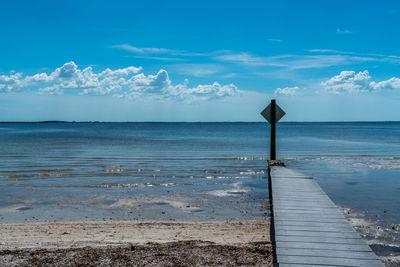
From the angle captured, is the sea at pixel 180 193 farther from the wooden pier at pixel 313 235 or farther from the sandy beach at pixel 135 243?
the wooden pier at pixel 313 235

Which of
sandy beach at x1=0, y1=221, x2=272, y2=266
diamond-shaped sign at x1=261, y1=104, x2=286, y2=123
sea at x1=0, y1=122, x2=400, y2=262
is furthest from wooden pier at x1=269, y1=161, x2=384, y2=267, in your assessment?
diamond-shaped sign at x1=261, y1=104, x2=286, y2=123

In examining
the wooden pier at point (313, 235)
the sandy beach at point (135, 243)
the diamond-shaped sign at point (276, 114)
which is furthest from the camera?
the diamond-shaped sign at point (276, 114)

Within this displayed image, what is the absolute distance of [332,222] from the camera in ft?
21.8

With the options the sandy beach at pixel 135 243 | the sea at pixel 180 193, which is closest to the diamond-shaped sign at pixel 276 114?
the sea at pixel 180 193

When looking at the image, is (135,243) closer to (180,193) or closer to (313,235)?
(313,235)

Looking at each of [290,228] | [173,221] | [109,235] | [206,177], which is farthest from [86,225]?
[206,177]

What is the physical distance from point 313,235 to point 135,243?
3689 mm

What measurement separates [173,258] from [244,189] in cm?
876

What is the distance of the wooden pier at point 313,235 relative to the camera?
4.97 meters

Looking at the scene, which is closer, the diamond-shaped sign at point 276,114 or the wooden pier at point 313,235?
the wooden pier at point 313,235

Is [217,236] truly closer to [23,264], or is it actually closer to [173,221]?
[173,221]

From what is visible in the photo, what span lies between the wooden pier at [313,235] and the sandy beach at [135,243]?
0.72 meters

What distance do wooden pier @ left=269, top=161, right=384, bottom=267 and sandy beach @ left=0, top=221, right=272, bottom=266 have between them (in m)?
0.72

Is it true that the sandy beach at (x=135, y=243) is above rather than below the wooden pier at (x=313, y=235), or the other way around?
below
